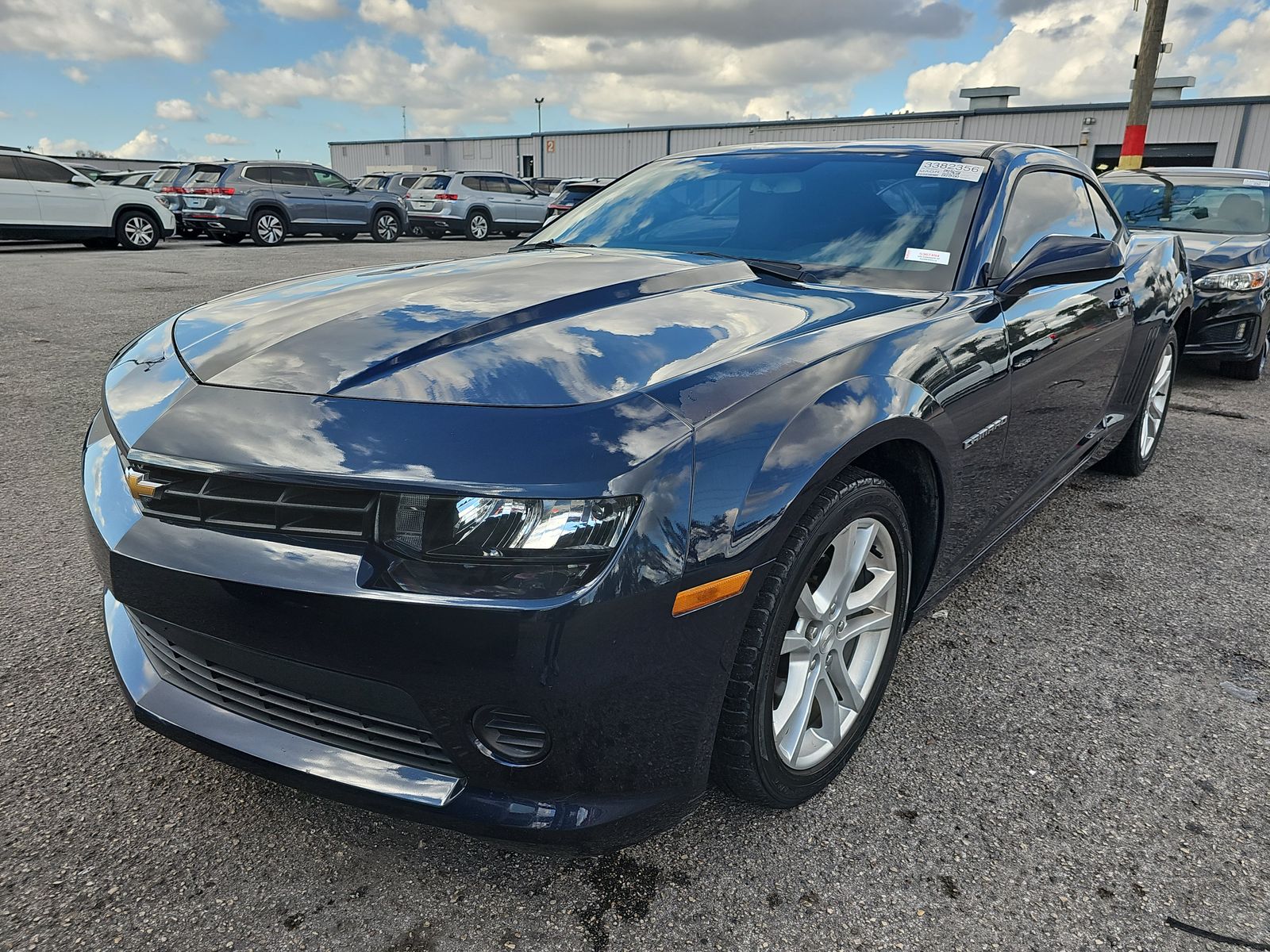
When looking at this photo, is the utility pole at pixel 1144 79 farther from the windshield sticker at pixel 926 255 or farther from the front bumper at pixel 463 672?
the front bumper at pixel 463 672

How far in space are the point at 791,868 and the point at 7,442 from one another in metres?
4.37

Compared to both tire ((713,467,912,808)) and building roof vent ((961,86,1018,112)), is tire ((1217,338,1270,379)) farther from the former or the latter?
building roof vent ((961,86,1018,112))

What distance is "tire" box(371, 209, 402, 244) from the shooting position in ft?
63.5

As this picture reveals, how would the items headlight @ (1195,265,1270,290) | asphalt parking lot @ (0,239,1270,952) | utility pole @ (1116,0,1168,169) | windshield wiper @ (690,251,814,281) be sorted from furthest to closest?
utility pole @ (1116,0,1168,169) < headlight @ (1195,265,1270,290) < windshield wiper @ (690,251,814,281) < asphalt parking lot @ (0,239,1270,952)

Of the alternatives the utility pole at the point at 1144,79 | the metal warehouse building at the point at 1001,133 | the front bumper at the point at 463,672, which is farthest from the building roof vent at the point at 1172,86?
the front bumper at the point at 463,672

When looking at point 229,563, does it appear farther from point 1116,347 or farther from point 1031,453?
point 1116,347

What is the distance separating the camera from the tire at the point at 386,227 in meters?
19.3

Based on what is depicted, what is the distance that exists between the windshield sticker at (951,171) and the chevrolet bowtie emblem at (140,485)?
2.35m

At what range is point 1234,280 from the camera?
600 cm

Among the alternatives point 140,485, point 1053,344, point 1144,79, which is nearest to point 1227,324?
point 1053,344

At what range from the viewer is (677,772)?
5.20ft

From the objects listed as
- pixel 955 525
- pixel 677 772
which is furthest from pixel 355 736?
pixel 955 525

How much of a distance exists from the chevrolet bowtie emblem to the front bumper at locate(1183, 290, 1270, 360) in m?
6.40

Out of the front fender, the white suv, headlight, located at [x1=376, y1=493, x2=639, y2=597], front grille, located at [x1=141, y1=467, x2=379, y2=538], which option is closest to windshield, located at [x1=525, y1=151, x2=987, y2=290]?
the front fender
